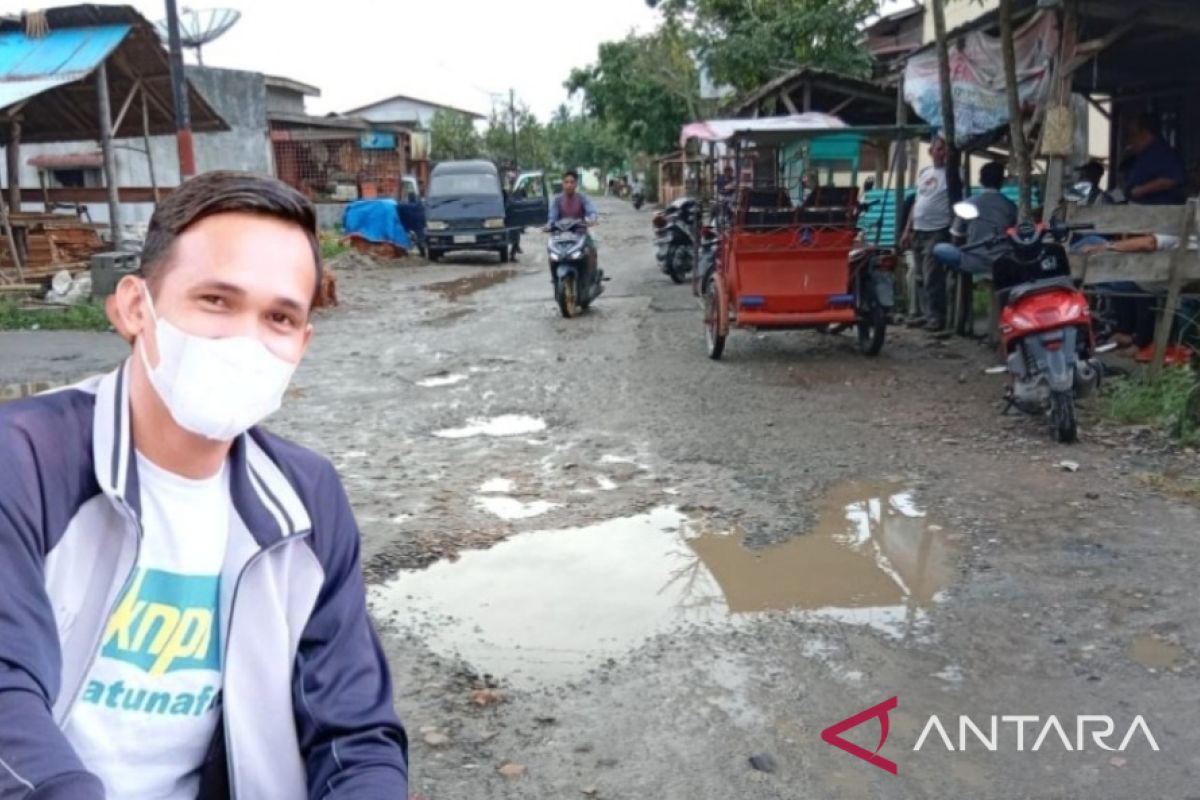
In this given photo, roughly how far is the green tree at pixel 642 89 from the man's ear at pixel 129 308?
3101 centimetres

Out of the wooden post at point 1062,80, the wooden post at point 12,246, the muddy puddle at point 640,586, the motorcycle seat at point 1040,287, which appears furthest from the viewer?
the wooden post at point 12,246

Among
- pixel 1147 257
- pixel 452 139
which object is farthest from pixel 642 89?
pixel 1147 257

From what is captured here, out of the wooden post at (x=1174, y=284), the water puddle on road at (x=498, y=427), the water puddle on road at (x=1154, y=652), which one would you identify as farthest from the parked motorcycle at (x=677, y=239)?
the water puddle on road at (x=1154, y=652)

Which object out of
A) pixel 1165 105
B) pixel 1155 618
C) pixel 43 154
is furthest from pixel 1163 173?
pixel 43 154

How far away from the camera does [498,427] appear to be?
7.21 metres

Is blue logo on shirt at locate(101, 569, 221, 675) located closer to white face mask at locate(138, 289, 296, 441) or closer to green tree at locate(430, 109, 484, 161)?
white face mask at locate(138, 289, 296, 441)

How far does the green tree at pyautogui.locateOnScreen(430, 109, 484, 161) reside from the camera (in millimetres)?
48656

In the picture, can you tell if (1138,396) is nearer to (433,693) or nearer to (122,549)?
(433,693)

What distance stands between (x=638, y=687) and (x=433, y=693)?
0.64 metres

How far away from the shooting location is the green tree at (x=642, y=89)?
113ft

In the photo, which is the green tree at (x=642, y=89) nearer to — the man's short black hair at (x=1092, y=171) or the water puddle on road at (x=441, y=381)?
the man's short black hair at (x=1092, y=171)

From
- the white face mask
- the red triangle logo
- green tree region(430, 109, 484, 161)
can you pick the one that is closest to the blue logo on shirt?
the white face mask

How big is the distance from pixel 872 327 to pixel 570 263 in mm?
4143

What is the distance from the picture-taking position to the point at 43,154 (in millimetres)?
27203
